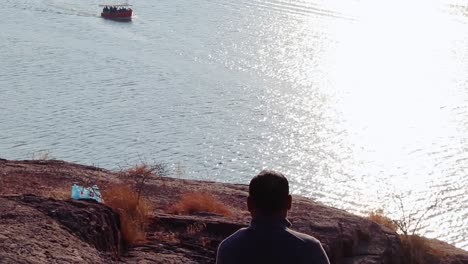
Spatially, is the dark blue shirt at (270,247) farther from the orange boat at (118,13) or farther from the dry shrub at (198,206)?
the orange boat at (118,13)

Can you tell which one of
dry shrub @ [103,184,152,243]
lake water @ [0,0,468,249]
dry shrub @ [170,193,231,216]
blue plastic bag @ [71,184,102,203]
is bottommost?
lake water @ [0,0,468,249]

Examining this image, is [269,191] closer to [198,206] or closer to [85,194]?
[85,194]

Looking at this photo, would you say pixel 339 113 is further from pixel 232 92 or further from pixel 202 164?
pixel 202 164

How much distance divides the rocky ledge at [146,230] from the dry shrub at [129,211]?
98 millimetres

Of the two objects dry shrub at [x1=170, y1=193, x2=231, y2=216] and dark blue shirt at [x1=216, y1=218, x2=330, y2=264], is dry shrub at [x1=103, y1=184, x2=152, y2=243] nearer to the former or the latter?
dry shrub at [x1=170, y1=193, x2=231, y2=216]

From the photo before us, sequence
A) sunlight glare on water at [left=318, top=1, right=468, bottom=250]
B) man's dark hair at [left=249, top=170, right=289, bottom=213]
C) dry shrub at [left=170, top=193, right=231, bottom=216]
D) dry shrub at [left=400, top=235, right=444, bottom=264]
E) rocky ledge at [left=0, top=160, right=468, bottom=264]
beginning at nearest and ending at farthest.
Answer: man's dark hair at [left=249, top=170, right=289, bottom=213] < rocky ledge at [left=0, top=160, right=468, bottom=264] < dry shrub at [left=170, top=193, right=231, bottom=216] < dry shrub at [left=400, top=235, right=444, bottom=264] < sunlight glare on water at [left=318, top=1, right=468, bottom=250]

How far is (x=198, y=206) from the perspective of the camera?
30.4ft

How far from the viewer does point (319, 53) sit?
4366cm

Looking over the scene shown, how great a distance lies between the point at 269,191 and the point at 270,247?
232mm

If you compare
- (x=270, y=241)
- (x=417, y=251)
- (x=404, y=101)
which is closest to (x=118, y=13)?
(x=404, y=101)

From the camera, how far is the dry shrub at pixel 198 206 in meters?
9.20

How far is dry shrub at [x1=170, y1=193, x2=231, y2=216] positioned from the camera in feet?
30.2

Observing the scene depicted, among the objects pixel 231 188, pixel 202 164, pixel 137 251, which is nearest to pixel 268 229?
pixel 137 251

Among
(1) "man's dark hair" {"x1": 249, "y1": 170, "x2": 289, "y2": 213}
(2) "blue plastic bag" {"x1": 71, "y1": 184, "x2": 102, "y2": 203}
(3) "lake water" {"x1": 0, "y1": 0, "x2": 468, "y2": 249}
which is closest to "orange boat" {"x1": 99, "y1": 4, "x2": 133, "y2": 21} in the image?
(3) "lake water" {"x1": 0, "y1": 0, "x2": 468, "y2": 249}
